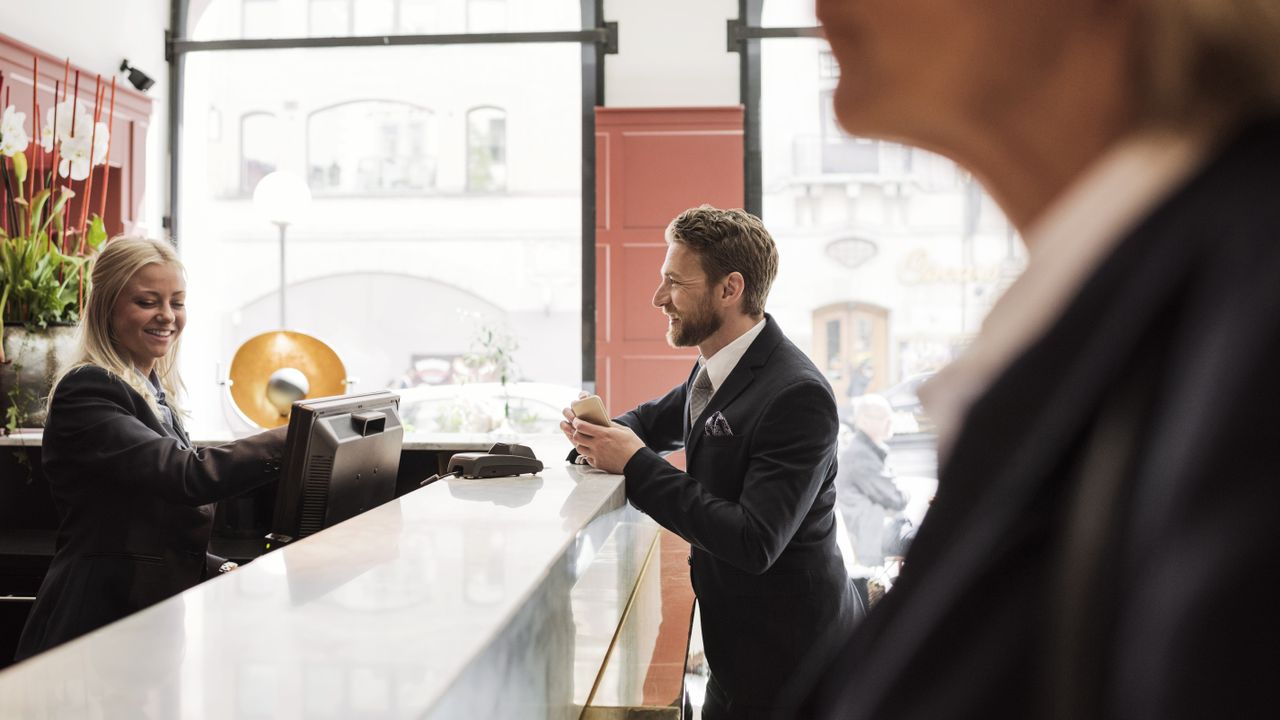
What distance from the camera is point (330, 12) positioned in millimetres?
6605

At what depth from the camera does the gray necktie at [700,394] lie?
96.0 inches

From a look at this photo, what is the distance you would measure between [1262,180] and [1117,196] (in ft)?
0.15

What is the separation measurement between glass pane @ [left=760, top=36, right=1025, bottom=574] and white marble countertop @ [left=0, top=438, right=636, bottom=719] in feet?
16.0

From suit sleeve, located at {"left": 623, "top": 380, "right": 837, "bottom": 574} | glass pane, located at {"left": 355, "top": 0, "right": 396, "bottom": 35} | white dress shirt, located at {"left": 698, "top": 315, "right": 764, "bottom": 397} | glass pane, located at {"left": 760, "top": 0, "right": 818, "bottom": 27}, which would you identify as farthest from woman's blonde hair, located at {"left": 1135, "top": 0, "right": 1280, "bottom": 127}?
glass pane, located at {"left": 355, "top": 0, "right": 396, "bottom": 35}

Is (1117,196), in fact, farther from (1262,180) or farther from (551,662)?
(551,662)

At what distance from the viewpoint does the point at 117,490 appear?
2.38 metres

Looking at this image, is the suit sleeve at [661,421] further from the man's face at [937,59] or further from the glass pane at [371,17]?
the glass pane at [371,17]

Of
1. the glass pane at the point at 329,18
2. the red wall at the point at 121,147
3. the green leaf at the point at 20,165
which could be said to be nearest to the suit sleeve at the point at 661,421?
the green leaf at the point at 20,165

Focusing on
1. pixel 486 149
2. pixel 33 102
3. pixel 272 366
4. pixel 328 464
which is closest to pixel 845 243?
pixel 486 149

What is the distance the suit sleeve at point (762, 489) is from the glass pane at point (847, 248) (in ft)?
13.6

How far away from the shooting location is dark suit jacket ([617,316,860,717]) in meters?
1.98

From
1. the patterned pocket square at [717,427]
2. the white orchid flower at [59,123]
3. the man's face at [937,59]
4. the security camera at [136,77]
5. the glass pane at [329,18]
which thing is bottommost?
the patterned pocket square at [717,427]

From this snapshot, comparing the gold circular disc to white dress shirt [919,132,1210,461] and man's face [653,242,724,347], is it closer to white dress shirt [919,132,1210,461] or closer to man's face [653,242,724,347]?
man's face [653,242,724,347]

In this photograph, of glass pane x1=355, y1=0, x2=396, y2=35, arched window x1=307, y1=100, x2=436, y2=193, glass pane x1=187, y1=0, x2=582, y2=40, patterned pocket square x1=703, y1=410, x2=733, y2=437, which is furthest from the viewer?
arched window x1=307, y1=100, x2=436, y2=193
